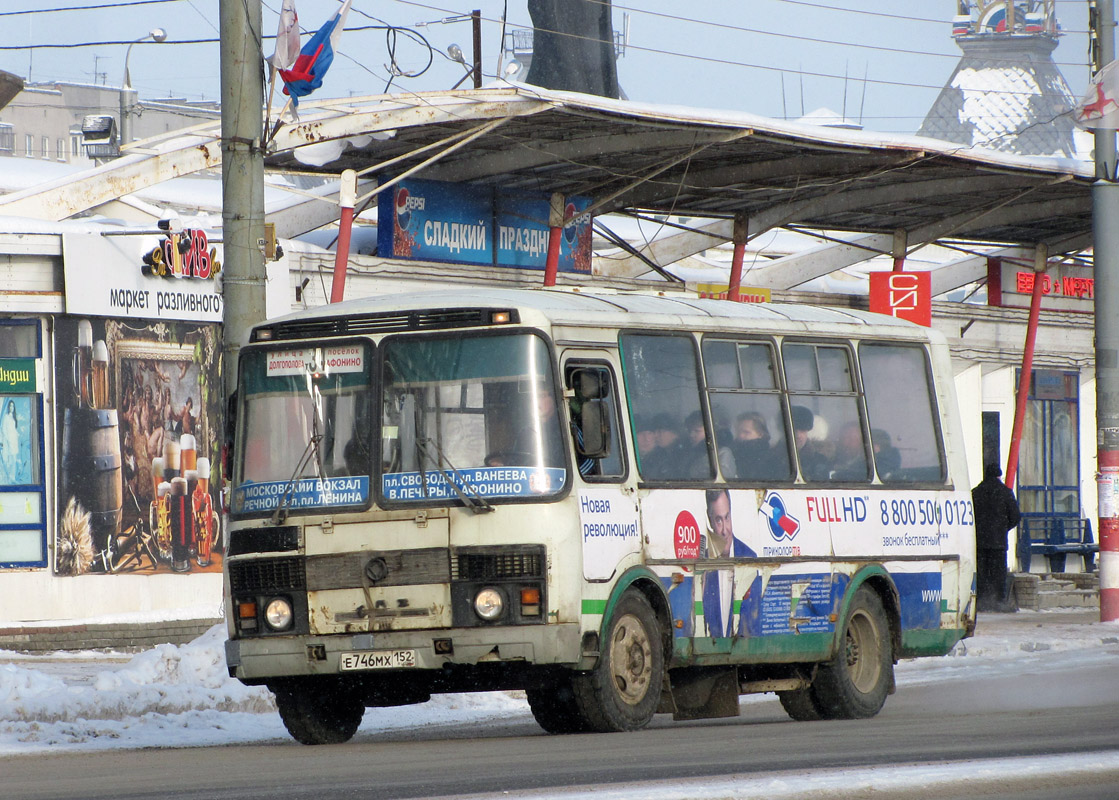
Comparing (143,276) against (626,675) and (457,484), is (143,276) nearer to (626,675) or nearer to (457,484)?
(457,484)

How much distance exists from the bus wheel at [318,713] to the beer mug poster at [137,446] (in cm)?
1012

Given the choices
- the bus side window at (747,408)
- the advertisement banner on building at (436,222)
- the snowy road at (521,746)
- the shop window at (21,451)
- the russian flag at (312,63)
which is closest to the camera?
the snowy road at (521,746)

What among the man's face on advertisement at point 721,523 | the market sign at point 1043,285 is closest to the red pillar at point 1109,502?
the market sign at point 1043,285

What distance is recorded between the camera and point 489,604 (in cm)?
1071

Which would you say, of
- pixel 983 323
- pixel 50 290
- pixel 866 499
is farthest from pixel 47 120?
pixel 866 499

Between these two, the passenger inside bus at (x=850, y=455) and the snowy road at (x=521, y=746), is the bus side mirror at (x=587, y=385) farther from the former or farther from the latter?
the passenger inside bus at (x=850, y=455)

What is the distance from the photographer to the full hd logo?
40.9ft

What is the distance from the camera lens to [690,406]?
12125 mm

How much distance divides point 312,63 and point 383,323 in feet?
20.2

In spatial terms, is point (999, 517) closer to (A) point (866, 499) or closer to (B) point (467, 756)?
(A) point (866, 499)

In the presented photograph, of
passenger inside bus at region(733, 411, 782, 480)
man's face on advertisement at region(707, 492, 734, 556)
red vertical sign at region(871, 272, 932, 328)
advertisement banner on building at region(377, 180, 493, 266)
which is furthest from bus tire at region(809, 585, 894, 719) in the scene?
red vertical sign at region(871, 272, 932, 328)

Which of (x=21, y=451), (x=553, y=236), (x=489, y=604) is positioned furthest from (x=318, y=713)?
(x=553, y=236)

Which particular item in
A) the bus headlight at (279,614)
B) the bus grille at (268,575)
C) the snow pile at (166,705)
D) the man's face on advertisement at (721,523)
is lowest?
the snow pile at (166,705)

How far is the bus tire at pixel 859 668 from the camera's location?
13.0 meters
